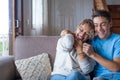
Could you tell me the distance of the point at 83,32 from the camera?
187 centimetres

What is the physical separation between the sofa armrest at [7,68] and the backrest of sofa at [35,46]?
93 mm

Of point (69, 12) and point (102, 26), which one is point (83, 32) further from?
point (69, 12)

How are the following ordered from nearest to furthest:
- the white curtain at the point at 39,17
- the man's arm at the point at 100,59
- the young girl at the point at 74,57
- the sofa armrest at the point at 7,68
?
the man's arm at the point at 100,59 < the young girl at the point at 74,57 < the sofa armrest at the point at 7,68 < the white curtain at the point at 39,17

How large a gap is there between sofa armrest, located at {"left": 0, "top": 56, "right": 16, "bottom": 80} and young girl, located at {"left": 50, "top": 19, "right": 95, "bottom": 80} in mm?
409

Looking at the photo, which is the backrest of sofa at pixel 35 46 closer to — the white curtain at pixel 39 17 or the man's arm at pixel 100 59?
the man's arm at pixel 100 59

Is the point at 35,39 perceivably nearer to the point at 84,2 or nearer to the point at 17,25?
the point at 17,25

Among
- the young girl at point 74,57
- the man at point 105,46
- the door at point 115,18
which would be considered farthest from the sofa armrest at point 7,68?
the door at point 115,18

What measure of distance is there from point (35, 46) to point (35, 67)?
23 centimetres

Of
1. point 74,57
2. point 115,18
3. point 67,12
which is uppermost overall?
point 67,12

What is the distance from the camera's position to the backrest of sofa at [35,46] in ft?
7.16

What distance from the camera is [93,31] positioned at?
188 cm

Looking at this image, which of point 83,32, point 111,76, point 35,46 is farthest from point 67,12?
point 111,76

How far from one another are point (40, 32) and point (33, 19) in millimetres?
474

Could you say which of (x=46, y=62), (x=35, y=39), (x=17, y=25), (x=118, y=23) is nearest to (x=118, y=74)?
(x=46, y=62)
